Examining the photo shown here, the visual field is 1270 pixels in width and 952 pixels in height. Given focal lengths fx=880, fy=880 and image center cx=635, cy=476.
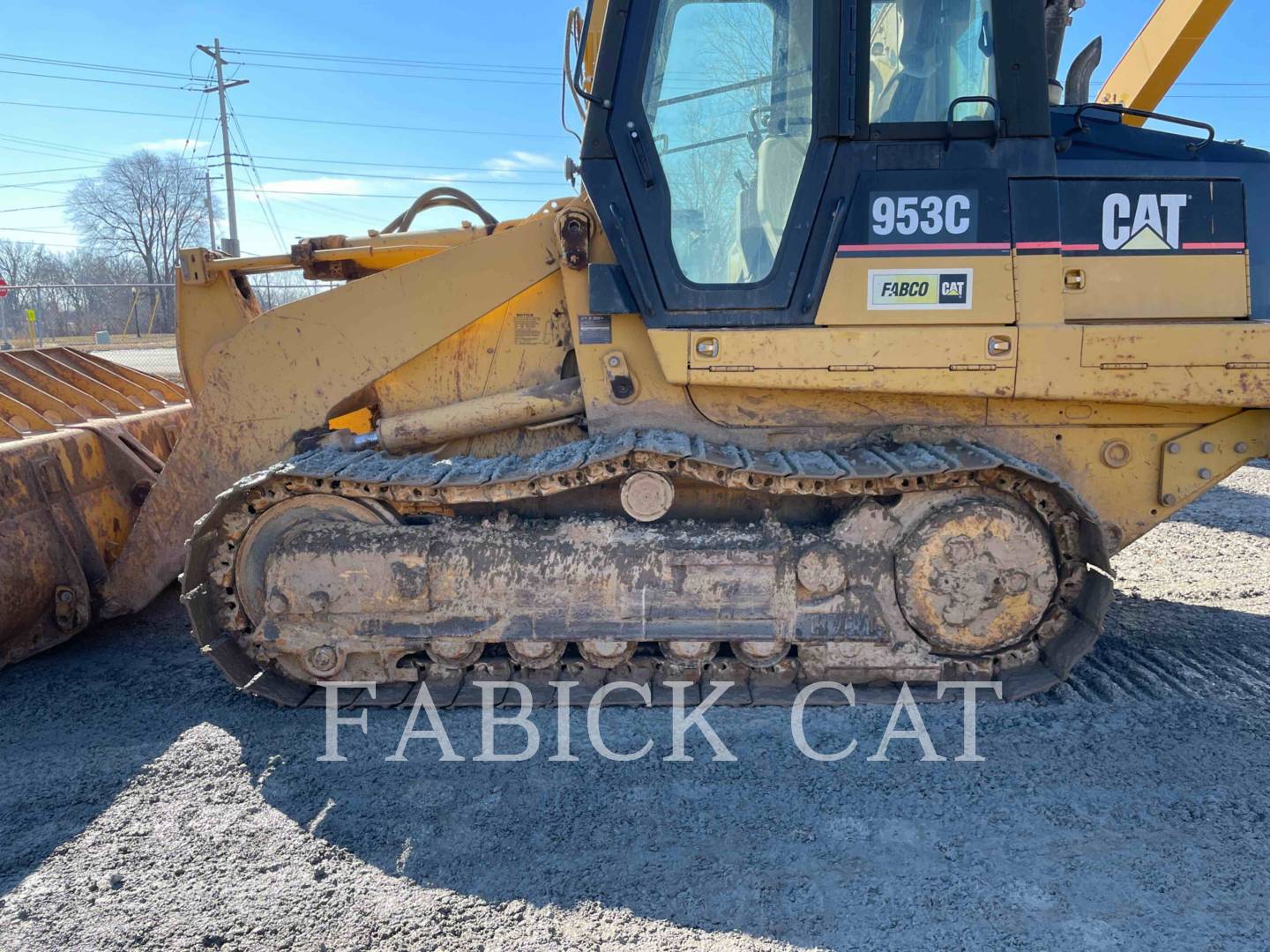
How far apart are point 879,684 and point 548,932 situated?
191cm

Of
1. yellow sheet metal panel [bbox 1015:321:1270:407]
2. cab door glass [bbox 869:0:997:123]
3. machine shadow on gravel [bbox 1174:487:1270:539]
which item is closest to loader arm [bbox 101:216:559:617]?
cab door glass [bbox 869:0:997:123]

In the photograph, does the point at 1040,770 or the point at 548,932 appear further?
the point at 1040,770

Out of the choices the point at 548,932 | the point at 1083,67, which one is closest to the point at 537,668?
the point at 548,932

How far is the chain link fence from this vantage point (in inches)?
637

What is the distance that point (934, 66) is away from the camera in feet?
11.6

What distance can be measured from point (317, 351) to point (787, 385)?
2.07 meters

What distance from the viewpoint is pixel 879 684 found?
3.76m

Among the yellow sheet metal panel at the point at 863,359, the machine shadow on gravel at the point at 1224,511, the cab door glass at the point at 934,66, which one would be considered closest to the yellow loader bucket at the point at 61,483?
the yellow sheet metal panel at the point at 863,359

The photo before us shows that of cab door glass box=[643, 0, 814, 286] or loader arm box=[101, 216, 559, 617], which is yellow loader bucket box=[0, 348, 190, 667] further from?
cab door glass box=[643, 0, 814, 286]

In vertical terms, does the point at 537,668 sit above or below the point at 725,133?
below

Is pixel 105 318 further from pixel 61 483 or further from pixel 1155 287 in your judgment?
pixel 1155 287

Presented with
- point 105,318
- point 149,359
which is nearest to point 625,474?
point 149,359

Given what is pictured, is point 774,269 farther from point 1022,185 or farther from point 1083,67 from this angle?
point 1083,67

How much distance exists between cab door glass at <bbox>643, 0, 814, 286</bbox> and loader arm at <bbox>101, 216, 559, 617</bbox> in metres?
0.65
